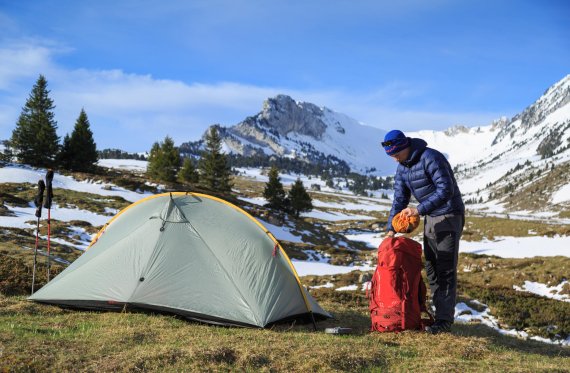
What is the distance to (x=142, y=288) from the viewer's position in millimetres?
9516

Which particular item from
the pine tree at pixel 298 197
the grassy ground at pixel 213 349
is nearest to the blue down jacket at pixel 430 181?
the grassy ground at pixel 213 349

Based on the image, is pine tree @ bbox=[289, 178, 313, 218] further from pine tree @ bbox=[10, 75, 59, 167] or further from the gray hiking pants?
the gray hiking pants

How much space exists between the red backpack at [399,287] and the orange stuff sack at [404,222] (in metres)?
0.21

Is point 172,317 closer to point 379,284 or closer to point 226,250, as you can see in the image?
point 226,250

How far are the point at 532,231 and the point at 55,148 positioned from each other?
5613 centimetres

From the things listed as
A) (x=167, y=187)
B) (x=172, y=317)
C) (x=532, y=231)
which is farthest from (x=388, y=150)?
(x=532, y=231)

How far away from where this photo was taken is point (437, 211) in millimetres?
8523

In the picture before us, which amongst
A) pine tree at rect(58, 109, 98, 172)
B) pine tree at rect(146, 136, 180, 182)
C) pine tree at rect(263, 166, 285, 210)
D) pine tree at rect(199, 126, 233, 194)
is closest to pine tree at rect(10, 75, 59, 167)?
pine tree at rect(58, 109, 98, 172)

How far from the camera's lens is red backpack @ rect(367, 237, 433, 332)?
8.34 metres

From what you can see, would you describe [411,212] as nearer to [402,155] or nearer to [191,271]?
[402,155]

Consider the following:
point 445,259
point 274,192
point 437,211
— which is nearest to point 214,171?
point 274,192

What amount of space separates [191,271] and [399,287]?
4.48 m

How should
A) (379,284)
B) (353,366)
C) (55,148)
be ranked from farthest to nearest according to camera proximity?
(55,148) → (379,284) → (353,366)

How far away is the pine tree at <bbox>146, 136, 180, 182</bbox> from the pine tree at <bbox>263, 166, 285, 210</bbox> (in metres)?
13.5
